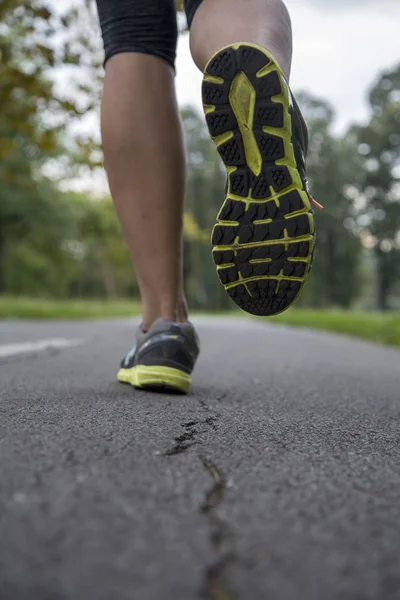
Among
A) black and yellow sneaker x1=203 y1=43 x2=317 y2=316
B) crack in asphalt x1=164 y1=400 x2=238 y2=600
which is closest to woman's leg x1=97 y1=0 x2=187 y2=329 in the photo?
black and yellow sneaker x1=203 y1=43 x2=317 y2=316

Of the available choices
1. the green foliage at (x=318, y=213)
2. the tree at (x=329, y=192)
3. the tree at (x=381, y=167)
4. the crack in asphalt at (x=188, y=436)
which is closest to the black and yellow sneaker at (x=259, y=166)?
the crack in asphalt at (x=188, y=436)

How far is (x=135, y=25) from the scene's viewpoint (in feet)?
5.41

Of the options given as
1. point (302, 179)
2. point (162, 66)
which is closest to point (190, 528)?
point (302, 179)

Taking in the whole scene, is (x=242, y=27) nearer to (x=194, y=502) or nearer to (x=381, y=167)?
(x=194, y=502)

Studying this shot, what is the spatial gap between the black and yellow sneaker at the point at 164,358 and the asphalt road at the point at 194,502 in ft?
0.69

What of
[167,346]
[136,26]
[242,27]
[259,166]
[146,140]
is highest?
[136,26]

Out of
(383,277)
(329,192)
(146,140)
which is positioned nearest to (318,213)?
(329,192)

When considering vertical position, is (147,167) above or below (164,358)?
above

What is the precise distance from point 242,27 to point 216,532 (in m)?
1.11

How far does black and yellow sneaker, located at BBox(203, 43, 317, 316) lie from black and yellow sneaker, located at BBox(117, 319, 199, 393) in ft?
1.27

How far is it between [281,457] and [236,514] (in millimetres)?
262

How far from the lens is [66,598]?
0.51 m

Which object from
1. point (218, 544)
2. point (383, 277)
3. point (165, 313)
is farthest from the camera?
point (383, 277)

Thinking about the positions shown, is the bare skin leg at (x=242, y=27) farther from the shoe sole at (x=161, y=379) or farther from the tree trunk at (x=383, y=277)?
the tree trunk at (x=383, y=277)
